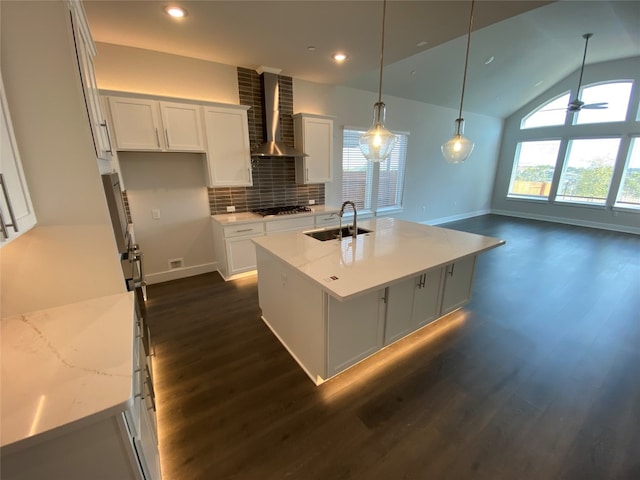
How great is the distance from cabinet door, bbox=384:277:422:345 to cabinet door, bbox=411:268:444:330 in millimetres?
67

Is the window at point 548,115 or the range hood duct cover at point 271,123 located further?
the window at point 548,115

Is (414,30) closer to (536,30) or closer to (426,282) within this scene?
(426,282)

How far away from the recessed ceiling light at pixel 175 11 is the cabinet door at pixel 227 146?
3.30 ft

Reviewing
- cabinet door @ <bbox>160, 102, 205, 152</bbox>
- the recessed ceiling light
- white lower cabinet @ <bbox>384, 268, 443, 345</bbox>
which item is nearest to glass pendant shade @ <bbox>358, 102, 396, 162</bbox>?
white lower cabinet @ <bbox>384, 268, 443, 345</bbox>

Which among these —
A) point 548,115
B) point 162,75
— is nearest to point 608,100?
point 548,115

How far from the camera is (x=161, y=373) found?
6.79 feet

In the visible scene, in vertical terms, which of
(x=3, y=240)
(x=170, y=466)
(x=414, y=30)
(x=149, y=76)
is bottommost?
(x=170, y=466)

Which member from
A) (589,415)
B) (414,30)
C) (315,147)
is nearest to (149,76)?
(315,147)

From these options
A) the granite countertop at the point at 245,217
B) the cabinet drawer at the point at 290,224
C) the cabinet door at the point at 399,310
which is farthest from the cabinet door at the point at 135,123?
the cabinet door at the point at 399,310

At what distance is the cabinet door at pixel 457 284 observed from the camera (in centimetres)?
256

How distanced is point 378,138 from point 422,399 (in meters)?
1.97

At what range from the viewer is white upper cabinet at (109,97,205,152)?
2.83 m

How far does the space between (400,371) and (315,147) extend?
3.37m

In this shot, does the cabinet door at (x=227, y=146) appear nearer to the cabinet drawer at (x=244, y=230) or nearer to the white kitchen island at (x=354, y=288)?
the cabinet drawer at (x=244, y=230)
